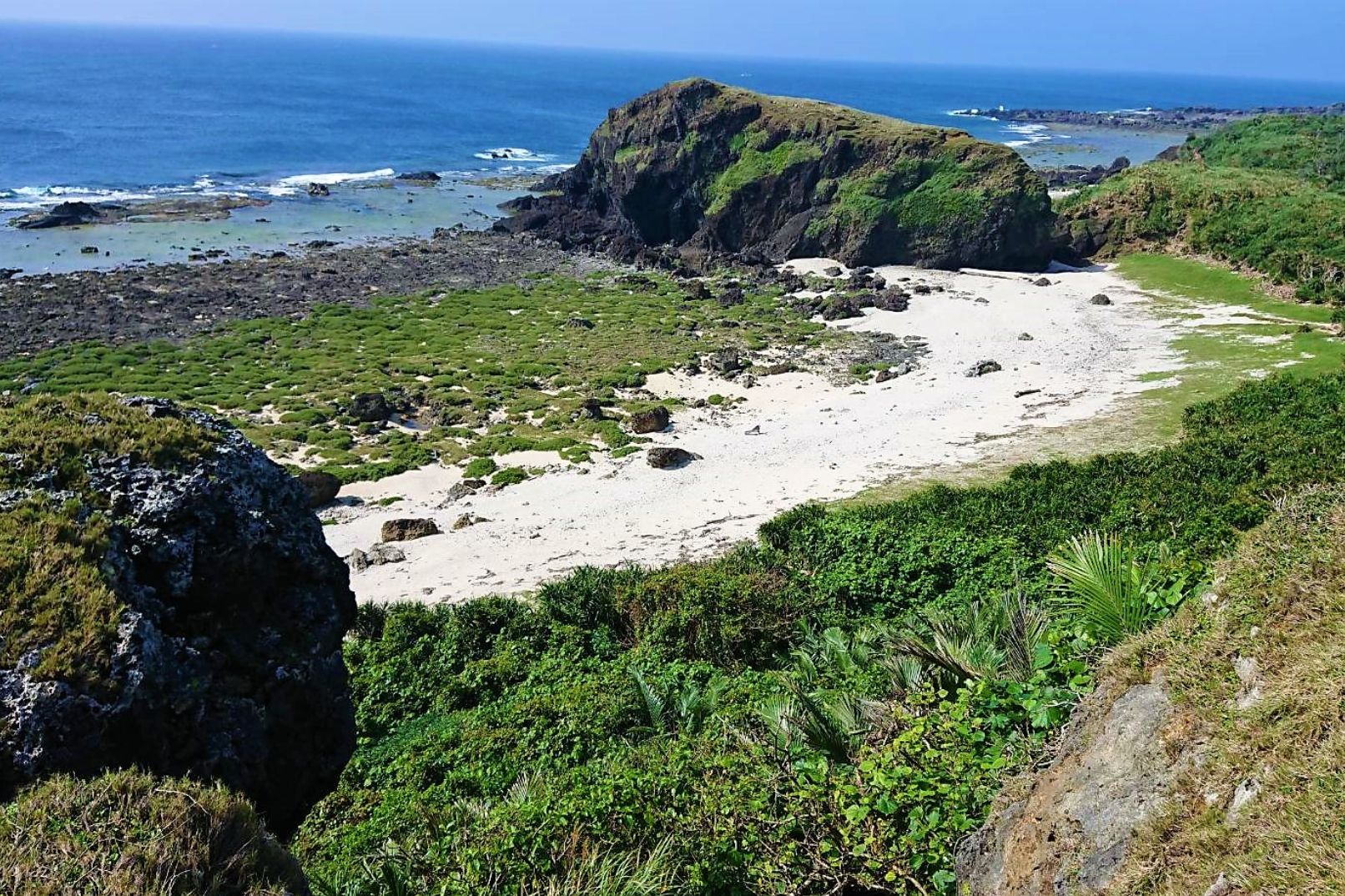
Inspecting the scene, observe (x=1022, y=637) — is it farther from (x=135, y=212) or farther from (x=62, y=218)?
(x=135, y=212)

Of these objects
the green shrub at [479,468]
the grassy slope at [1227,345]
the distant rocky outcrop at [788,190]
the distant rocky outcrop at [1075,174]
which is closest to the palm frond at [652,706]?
the green shrub at [479,468]

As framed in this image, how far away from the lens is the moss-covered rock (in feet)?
16.0

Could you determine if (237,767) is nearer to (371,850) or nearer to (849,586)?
(371,850)

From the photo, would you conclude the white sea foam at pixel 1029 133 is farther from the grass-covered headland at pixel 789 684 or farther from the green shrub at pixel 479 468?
the grass-covered headland at pixel 789 684

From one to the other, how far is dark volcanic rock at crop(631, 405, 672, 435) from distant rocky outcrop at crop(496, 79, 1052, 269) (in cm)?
2993

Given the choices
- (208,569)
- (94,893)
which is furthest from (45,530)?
(94,893)

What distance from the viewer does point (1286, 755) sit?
4836 mm

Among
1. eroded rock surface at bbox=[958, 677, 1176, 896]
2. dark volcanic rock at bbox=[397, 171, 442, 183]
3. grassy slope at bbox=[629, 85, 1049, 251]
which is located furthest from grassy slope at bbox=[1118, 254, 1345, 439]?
dark volcanic rock at bbox=[397, 171, 442, 183]

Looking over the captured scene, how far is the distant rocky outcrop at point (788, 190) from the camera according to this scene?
54375 millimetres

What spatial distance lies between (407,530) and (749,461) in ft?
34.8

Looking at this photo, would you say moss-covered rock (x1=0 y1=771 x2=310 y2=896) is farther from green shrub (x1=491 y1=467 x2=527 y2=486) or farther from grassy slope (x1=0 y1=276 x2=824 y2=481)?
grassy slope (x1=0 y1=276 x2=824 y2=481)

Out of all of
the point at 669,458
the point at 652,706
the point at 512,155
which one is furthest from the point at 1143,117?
the point at 652,706

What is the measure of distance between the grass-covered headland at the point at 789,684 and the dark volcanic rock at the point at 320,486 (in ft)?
33.9

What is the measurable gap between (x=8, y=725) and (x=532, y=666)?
9179mm
